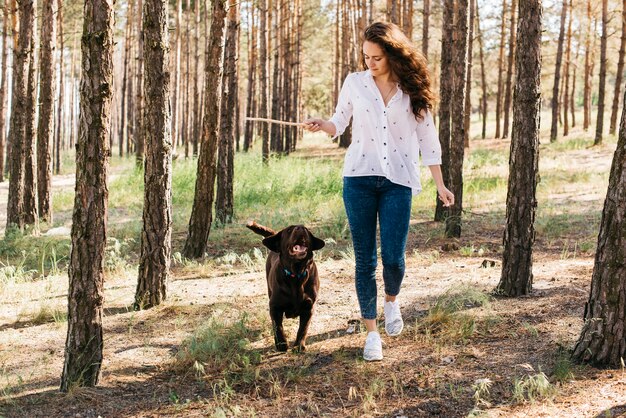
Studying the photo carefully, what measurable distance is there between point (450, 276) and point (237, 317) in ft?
8.93

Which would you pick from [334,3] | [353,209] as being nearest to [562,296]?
[353,209]

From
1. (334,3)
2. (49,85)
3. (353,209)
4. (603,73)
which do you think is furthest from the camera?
(334,3)

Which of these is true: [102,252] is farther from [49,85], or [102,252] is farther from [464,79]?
[49,85]

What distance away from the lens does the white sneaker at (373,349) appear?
4699 mm

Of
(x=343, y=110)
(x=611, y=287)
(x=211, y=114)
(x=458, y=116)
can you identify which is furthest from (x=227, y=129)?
(x=611, y=287)

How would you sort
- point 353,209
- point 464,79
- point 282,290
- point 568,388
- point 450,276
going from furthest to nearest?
point 464,79 → point 450,276 → point 282,290 → point 353,209 → point 568,388

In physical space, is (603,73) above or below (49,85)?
above

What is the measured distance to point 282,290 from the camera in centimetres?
480

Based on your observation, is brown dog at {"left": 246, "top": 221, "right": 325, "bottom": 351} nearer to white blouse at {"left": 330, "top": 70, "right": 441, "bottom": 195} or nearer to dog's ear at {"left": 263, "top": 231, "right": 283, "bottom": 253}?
dog's ear at {"left": 263, "top": 231, "right": 283, "bottom": 253}

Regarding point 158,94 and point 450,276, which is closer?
point 158,94

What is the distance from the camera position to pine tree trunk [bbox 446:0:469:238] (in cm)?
978

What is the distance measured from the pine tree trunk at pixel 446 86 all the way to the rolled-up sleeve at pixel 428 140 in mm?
6445

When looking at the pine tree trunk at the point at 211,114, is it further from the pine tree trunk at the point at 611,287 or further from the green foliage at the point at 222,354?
the pine tree trunk at the point at 611,287

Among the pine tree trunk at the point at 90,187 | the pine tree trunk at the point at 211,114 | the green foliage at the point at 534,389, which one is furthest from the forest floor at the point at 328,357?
the pine tree trunk at the point at 211,114
